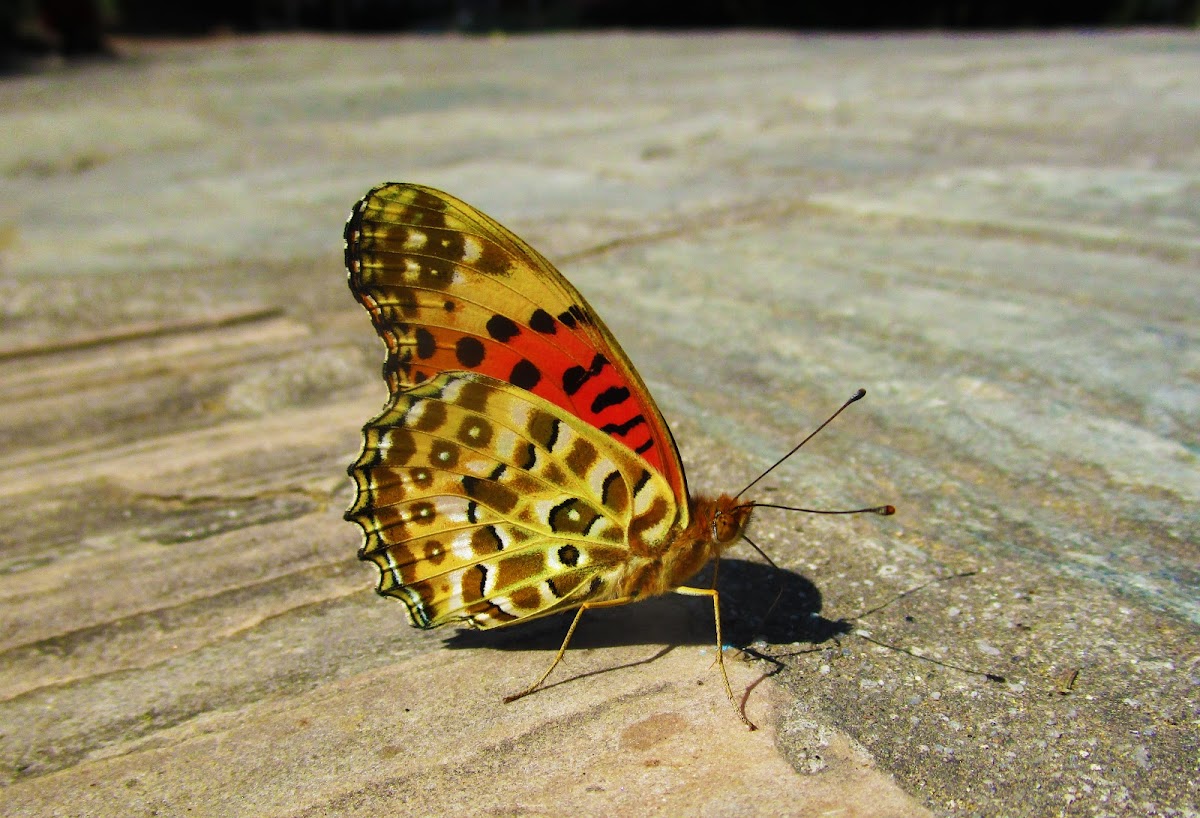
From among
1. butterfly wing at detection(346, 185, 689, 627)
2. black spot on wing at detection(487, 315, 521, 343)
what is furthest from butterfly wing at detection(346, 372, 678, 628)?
black spot on wing at detection(487, 315, 521, 343)

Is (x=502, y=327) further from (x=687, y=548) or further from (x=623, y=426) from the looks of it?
(x=687, y=548)

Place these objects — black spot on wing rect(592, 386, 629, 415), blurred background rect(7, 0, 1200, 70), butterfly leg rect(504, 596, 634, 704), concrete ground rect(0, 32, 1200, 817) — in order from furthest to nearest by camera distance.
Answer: blurred background rect(7, 0, 1200, 70) < black spot on wing rect(592, 386, 629, 415) < butterfly leg rect(504, 596, 634, 704) < concrete ground rect(0, 32, 1200, 817)

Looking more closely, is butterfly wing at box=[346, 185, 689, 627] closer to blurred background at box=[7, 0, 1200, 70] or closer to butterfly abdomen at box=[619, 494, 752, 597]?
butterfly abdomen at box=[619, 494, 752, 597]

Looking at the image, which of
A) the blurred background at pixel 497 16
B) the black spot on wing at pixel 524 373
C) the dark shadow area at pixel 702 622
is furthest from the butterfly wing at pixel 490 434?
the blurred background at pixel 497 16

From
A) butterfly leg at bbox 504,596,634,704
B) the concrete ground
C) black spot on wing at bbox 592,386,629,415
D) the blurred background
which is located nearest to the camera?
the concrete ground

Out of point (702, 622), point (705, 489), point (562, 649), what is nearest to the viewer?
point (562, 649)

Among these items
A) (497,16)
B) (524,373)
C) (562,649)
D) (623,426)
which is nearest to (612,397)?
(623,426)

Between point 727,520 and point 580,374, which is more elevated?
point 580,374

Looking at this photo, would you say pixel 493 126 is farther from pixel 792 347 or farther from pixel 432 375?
pixel 432 375
